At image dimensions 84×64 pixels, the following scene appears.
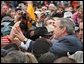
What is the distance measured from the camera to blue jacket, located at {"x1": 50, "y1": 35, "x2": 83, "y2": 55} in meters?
5.88

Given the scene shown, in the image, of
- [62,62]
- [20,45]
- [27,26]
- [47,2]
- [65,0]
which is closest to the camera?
[62,62]

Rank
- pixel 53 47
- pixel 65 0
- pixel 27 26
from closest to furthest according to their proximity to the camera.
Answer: pixel 53 47 < pixel 27 26 < pixel 65 0

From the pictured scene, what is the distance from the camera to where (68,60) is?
478 cm

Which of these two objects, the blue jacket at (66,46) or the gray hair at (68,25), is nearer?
the blue jacket at (66,46)

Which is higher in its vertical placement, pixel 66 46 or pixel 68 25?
pixel 68 25

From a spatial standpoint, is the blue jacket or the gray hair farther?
the gray hair

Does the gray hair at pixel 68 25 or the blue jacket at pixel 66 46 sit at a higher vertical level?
the gray hair at pixel 68 25

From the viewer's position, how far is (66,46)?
5965 millimetres

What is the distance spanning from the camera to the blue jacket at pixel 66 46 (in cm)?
588

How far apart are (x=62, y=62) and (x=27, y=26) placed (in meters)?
3.64

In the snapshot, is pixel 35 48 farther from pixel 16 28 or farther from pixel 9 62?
pixel 9 62

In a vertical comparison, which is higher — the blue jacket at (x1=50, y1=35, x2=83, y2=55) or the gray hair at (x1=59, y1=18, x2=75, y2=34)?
the gray hair at (x1=59, y1=18, x2=75, y2=34)

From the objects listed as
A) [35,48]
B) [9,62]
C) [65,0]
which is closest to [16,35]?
[35,48]

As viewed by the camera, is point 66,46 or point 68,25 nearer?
point 66,46
